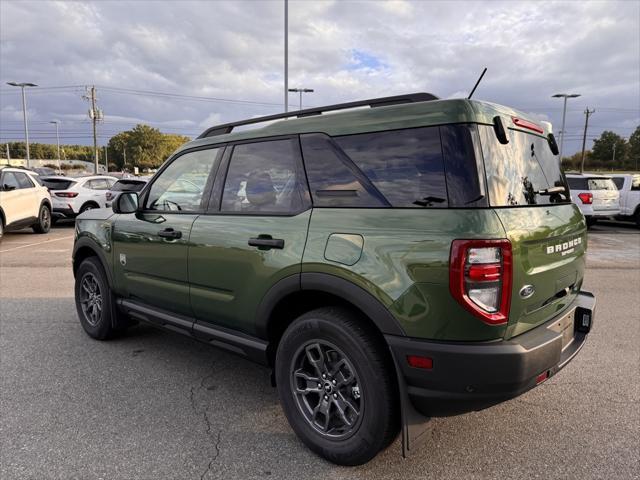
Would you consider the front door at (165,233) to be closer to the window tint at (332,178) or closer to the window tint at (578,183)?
the window tint at (332,178)

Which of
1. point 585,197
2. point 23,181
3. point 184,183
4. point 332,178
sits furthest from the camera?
point 585,197

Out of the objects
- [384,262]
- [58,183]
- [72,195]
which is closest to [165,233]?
[384,262]

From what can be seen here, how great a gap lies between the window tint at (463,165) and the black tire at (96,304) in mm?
3378

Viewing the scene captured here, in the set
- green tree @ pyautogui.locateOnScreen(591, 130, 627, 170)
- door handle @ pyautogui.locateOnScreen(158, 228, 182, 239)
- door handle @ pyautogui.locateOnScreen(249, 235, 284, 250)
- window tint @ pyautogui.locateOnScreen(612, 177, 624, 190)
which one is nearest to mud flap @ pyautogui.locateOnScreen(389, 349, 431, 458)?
door handle @ pyautogui.locateOnScreen(249, 235, 284, 250)

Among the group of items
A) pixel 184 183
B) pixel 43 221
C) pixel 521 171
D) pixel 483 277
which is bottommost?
pixel 43 221

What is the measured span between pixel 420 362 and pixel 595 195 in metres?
14.1

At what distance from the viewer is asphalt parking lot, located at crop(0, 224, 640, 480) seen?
2.51m

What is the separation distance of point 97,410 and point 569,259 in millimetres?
3156

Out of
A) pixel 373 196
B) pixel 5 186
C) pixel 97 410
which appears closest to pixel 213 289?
pixel 97 410

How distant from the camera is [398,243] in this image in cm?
221

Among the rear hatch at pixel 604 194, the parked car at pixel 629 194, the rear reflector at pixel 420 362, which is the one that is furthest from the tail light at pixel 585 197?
the rear reflector at pixel 420 362

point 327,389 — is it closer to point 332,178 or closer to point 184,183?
point 332,178

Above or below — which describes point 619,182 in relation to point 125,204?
above

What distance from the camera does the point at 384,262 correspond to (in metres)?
2.24
